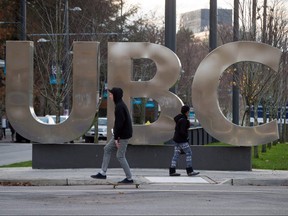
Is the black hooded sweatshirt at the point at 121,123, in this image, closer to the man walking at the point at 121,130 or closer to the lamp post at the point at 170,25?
the man walking at the point at 121,130

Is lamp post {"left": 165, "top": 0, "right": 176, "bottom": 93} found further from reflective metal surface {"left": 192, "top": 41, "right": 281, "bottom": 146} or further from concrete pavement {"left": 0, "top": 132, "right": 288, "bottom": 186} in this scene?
concrete pavement {"left": 0, "top": 132, "right": 288, "bottom": 186}

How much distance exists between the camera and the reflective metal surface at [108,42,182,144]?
19156 mm

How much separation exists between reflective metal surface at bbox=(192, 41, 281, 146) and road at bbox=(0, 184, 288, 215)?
314cm

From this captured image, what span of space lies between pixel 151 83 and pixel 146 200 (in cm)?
642

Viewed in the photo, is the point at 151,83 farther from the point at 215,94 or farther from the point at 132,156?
the point at 132,156

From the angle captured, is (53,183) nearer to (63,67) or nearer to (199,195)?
(199,195)

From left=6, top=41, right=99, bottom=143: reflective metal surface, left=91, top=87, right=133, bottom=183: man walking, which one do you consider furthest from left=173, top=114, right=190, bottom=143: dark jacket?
left=6, top=41, right=99, bottom=143: reflective metal surface

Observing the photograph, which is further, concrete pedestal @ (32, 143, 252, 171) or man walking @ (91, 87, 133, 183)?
concrete pedestal @ (32, 143, 252, 171)

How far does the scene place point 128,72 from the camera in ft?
63.3

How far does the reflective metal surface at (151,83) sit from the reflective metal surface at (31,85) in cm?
48

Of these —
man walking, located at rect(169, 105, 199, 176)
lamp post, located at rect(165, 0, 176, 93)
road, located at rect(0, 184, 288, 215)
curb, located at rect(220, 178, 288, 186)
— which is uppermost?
lamp post, located at rect(165, 0, 176, 93)

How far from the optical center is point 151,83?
19.2 m

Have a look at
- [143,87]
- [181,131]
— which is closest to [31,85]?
[143,87]

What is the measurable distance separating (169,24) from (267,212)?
396 inches
